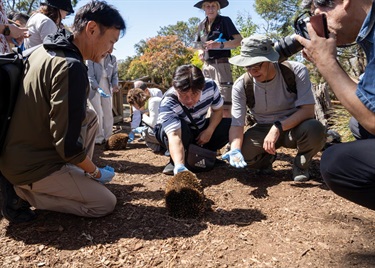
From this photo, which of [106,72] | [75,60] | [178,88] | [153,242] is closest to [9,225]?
[153,242]

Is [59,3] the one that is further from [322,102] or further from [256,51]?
[322,102]

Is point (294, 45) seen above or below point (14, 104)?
above

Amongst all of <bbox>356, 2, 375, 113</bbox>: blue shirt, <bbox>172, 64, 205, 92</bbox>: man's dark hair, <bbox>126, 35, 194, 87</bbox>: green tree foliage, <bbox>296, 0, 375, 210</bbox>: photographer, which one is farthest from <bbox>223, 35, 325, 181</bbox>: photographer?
<bbox>126, 35, 194, 87</bbox>: green tree foliage

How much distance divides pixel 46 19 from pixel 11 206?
7.01 ft

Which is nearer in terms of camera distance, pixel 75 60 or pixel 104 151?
pixel 75 60

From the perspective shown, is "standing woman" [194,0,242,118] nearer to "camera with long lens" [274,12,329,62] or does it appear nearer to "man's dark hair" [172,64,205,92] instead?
"man's dark hair" [172,64,205,92]

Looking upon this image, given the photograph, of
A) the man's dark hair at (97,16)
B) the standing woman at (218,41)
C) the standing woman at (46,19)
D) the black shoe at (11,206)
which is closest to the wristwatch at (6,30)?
the standing woman at (46,19)

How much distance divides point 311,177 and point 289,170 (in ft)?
1.08

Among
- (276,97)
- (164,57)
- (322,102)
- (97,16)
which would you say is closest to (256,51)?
(276,97)

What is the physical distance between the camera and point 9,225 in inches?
85.7

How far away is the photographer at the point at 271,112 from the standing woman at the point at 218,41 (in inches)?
50.9

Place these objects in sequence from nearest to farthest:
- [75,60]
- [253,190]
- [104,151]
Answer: [75,60]
[253,190]
[104,151]

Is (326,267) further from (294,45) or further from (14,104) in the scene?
(14,104)

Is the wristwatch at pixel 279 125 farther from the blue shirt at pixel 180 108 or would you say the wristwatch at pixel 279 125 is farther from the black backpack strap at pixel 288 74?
the blue shirt at pixel 180 108
